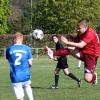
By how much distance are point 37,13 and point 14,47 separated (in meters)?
60.5

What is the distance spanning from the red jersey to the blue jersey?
1.52 m

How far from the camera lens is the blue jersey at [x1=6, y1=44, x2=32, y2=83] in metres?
13.0

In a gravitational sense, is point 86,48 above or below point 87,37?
below

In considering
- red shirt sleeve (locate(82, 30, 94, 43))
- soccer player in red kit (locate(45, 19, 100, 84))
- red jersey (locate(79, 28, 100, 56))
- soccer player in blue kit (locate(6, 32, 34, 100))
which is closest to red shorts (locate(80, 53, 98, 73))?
soccer player in red kit (locate(45, 19, 100, 84))

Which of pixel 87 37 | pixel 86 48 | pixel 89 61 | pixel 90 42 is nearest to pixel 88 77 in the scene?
pixel 89 61

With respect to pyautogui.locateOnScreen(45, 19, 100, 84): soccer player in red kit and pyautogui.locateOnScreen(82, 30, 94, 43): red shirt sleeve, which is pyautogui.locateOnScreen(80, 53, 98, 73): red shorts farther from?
pyautogui.locateOnScreen(82, 30, 94, 43): red shirt sleeve

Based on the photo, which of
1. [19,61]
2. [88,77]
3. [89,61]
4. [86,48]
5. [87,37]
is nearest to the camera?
[19,61]

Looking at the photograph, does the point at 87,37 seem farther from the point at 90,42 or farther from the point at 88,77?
the point at 88,77

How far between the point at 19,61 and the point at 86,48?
1.90 metres

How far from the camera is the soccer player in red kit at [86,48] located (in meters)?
13.3

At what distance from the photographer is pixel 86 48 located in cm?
1377

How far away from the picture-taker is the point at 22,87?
1340 cm

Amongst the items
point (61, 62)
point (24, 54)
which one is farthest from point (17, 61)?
point (61, 62)

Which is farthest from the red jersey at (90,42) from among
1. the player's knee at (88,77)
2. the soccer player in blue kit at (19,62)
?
the soccer player in blue kit at (19,62)
